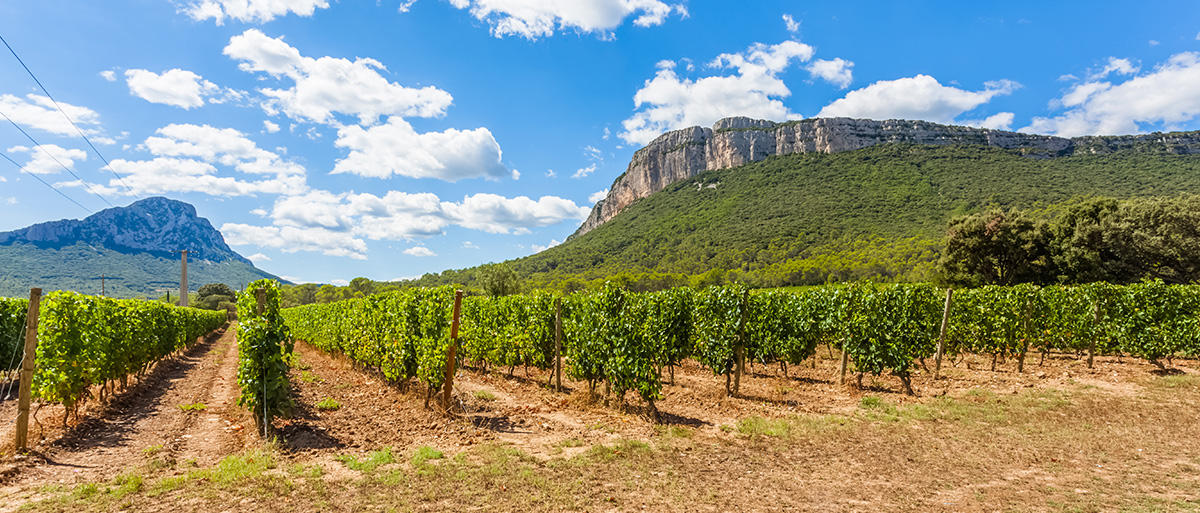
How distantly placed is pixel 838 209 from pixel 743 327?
76589 millimetres

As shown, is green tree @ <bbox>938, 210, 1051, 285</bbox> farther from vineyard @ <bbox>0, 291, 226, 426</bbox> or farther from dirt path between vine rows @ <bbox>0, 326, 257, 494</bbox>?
vineyard @ <bbox>0, 291, 226, 426</bbox>

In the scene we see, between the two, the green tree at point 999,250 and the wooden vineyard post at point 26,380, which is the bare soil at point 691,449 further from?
the green tree at point 999,250

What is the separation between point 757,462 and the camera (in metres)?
6.30

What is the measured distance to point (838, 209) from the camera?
78.0m

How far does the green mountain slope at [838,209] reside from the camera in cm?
6062

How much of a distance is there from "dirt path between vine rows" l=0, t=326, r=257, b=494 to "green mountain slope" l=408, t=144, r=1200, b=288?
5131 centimetres

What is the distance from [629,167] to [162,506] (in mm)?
149264

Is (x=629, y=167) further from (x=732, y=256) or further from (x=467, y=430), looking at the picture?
(x=467, y=430)

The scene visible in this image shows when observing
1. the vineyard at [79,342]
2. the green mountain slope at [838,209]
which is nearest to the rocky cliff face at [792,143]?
the green mountain slope at [838,209]

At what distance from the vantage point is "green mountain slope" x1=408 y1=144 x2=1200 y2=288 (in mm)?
60625

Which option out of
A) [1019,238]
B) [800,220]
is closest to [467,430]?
[1019,238]

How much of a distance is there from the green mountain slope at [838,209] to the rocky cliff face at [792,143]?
5.28m

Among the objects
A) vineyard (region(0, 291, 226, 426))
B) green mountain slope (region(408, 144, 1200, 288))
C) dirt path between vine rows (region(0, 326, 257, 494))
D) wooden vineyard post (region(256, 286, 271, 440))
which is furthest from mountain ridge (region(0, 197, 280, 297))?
wooden vineyard post (region(256, 286, 271, 440))

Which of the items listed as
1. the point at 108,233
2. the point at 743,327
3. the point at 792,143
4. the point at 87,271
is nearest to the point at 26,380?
the point at 743,327
